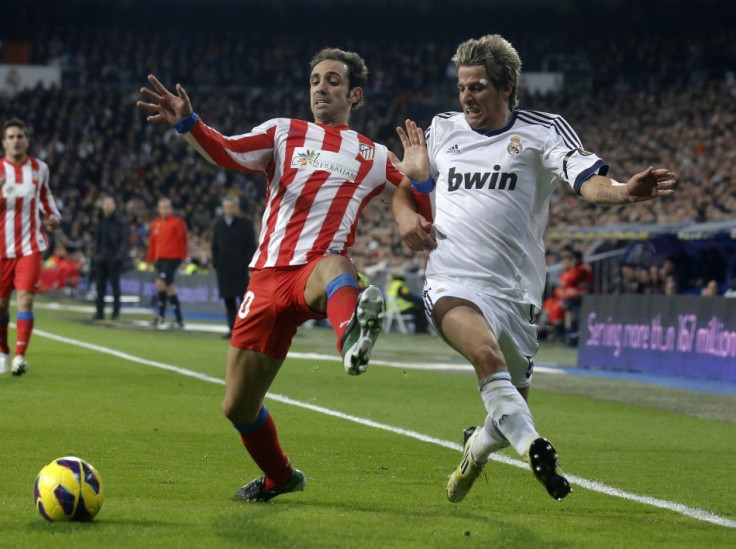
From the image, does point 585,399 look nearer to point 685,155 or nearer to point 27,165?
point 27,165

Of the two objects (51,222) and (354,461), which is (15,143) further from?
(354,461)

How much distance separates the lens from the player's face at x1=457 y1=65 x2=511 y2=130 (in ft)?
18.8

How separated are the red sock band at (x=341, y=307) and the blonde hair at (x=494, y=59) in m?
1.17

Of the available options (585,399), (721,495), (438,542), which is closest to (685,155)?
(585,399)

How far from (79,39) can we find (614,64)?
A: 68.0 ft

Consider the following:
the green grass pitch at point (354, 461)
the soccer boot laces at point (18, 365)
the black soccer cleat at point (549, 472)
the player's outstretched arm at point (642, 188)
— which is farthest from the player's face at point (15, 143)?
the black soccer cleat at point (549, 472)

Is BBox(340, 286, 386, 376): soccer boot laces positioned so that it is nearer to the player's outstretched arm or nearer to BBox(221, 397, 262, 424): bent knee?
BBox(221, 397, 262, 424): bent knee

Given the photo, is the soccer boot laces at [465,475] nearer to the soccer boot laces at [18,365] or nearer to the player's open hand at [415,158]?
the player's open hand at [415,158]

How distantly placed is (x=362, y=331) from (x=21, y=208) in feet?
24.8

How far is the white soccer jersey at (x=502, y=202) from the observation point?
5672mm

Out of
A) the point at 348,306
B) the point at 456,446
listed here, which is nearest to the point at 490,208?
the point at 348,306

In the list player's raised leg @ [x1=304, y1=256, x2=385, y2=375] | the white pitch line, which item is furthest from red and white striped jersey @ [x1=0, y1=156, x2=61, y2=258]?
player's raised leg @ [x1=304, y1=256, x2=385, y2=375]

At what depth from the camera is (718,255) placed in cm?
2259

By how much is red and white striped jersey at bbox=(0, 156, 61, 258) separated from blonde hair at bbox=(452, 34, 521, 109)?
22.5ft
